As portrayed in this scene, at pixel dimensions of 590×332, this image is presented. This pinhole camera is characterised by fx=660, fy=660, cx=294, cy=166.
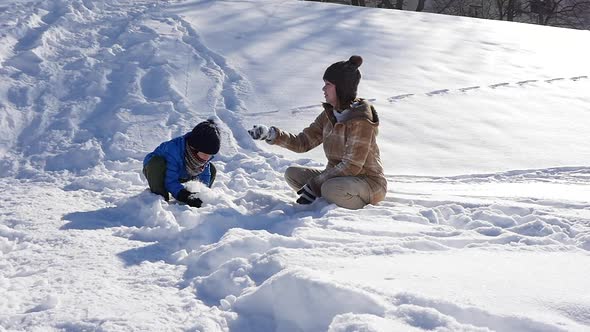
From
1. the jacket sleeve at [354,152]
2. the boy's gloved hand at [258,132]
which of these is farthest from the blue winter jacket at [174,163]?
the jacket sleeve at [354,152]

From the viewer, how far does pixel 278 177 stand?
489 cm

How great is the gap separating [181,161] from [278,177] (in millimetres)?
993

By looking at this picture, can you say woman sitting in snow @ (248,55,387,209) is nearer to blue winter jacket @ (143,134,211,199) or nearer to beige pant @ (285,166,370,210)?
beige pant @ (285,166,370,210)

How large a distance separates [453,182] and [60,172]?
298 cm

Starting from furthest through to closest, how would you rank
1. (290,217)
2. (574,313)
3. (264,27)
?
1. (264,27)
2. (290,217)
3. (574,313)

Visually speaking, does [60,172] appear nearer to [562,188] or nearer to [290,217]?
[290,217]

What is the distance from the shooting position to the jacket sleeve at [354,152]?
4.00 meters

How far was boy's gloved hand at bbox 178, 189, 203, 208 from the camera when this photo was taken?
3839 millimetres

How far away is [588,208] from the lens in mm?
4020

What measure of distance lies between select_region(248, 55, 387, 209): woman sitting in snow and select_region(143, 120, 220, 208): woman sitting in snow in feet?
1.08

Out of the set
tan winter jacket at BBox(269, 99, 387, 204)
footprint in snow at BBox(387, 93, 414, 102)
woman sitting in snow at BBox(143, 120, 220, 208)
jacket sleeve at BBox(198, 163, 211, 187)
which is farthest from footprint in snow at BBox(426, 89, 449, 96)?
woman sitting in snow at BBox(143, 120, 220, 208)

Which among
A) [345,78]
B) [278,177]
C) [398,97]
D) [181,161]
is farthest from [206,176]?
[398,97]

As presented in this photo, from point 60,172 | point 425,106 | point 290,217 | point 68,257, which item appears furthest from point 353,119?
point 425,106

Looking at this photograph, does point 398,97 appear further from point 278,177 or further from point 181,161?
point 181,161
